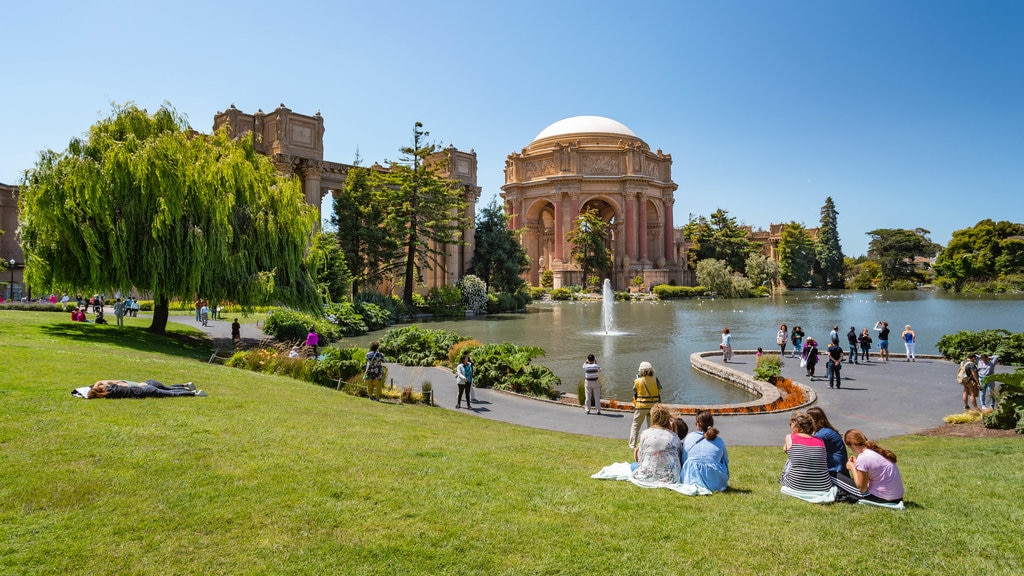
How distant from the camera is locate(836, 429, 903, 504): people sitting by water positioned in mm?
5016

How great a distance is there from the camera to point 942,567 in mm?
3902

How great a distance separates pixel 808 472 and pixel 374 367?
8151mm

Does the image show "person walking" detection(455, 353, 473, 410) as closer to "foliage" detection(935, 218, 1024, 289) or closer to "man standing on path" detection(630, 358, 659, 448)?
"man standing on path" detection(630, 358, 659, 448)

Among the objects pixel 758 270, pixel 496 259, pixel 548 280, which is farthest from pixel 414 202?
pixel 758 270

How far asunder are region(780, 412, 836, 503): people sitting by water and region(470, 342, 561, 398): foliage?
289 inches

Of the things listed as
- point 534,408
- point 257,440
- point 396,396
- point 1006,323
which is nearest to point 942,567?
point 257,440

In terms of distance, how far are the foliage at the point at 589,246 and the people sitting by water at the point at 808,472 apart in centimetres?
6124

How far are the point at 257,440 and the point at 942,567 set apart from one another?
5865mm

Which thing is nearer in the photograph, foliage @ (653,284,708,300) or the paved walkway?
the paved walkway

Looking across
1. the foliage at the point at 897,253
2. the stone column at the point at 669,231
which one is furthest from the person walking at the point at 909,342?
the foliage at the point at 897,253

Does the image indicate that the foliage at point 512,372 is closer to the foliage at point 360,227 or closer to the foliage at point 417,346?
the foliage at point 417,346

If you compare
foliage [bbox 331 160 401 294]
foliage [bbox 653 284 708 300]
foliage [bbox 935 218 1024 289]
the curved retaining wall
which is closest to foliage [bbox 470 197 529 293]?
foliage [bbox 331 160 401 294]

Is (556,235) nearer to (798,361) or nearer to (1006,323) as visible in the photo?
(1006,323)

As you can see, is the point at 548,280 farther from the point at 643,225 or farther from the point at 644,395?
the point at 644,395
